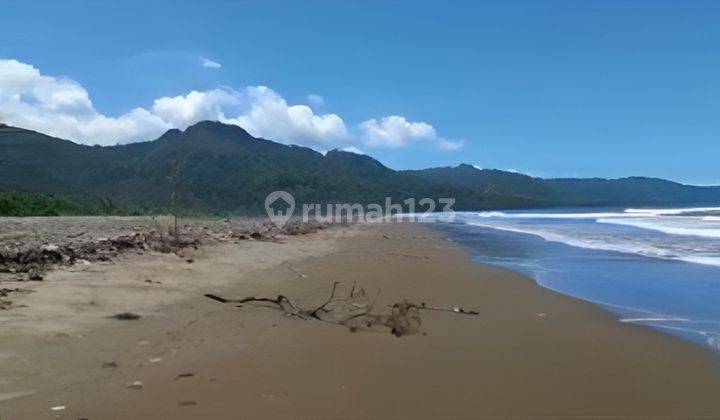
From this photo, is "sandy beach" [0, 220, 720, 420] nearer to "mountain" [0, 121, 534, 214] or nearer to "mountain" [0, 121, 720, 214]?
"mountain" [0, 121, 720, 214]

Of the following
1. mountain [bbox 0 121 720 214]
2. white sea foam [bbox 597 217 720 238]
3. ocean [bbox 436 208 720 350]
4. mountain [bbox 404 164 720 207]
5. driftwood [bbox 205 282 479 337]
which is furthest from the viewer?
mountain [bbox 404 164 720 207]

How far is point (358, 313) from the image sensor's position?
6.86 meters

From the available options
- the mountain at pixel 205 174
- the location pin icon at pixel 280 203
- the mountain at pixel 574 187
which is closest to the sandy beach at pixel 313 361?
the mountain at pixel 205 174

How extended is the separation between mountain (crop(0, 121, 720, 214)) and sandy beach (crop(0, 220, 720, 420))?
45.1ft

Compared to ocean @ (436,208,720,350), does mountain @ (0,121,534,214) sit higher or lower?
higher

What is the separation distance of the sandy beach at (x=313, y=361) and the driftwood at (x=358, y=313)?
0.45ft

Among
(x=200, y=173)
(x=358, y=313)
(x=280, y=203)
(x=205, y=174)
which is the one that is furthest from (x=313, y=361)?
(x=205, y=174)

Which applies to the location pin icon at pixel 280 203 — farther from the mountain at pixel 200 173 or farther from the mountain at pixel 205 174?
the mountain at pixel 200 173

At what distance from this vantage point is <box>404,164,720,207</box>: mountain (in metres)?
167

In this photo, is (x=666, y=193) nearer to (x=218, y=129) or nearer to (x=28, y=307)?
(x=218, y=129)

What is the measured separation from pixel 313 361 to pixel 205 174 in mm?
81830

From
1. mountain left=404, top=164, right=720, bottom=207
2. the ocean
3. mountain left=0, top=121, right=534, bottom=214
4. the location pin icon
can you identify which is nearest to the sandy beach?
the ocean

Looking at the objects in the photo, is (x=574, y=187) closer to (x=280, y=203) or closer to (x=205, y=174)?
(x=205, y=174)

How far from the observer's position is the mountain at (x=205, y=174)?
53.1 metres
